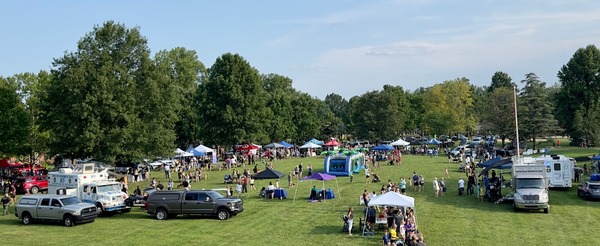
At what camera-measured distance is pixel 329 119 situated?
117 m

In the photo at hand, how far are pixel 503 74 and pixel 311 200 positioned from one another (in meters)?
110

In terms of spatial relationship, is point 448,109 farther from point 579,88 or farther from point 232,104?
point 232,104

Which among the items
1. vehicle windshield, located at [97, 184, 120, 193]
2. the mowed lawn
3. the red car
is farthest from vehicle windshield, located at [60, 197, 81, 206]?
the red car

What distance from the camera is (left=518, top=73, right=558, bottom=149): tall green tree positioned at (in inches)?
2613

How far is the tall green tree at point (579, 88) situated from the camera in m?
71.0

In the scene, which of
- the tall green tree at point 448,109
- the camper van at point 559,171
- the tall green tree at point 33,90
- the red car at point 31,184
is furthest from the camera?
the tall green tree at point 448,109

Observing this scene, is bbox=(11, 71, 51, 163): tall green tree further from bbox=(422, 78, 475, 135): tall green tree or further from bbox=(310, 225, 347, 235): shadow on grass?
bbox=(422, 78, 475, 135): tall green tree

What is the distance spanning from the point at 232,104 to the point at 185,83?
2634 cm

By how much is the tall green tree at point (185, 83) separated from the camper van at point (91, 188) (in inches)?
1656

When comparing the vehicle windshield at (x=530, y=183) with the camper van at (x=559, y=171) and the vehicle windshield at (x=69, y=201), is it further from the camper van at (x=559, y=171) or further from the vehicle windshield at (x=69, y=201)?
the vehicle windshield at (x=69, y=201)

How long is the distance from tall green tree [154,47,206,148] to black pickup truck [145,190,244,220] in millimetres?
46900

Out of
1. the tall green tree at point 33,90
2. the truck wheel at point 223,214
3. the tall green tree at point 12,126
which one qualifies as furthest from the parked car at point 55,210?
the tall green tree at point 33,90

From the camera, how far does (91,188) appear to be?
27750 mm

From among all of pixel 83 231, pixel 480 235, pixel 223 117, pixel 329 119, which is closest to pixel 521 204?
pixel 480 235
